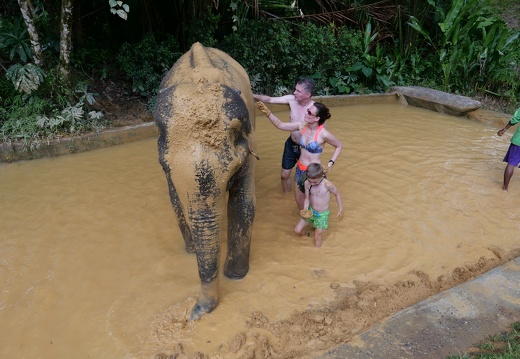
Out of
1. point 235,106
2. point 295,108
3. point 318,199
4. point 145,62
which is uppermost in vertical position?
point 235,106

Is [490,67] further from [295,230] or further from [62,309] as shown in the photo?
[62,309]

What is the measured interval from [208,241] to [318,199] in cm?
141

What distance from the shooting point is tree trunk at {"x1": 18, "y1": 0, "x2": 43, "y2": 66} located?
5.34 metres

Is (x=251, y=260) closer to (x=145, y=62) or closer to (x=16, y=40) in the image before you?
(x=145, y=62)

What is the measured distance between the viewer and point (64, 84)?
5801 millimetres

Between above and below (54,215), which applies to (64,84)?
above

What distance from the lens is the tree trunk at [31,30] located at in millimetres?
5344

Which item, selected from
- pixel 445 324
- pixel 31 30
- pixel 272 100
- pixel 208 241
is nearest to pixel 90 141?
pixel 31 30

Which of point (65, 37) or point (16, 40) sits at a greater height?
point (65, 37)

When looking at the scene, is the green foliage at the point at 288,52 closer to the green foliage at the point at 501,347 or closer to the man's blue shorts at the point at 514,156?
the man's blue shorts at the point at 514,156

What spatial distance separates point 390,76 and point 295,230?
658 cm

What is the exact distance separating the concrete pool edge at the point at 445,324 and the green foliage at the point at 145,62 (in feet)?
18.9

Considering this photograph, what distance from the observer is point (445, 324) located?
2533mm

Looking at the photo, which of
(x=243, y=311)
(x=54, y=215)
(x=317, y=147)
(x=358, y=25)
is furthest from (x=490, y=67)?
(x=54, y=215)
